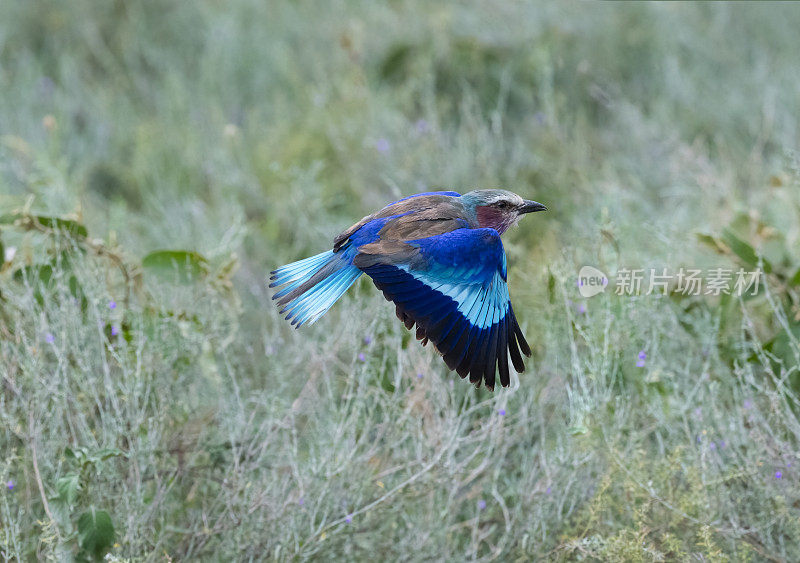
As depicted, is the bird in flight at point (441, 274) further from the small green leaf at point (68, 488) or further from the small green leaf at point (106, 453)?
the small green leaf at point (68, 488)

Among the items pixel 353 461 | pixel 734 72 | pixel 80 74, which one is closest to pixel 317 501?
pixel 353 461

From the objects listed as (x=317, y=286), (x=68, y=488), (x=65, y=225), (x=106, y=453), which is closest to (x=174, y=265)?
(x=65, y=225)

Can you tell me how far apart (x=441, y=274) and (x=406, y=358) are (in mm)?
536

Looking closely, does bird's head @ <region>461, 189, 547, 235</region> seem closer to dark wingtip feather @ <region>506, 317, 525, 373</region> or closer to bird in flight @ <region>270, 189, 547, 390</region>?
bird in flight @ <region>270, 189, 547, 390</region>

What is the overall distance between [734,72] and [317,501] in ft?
14.0

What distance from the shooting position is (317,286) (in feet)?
10.2

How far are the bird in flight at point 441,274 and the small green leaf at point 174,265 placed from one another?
51 cm

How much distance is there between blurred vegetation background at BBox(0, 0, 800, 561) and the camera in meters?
2.99

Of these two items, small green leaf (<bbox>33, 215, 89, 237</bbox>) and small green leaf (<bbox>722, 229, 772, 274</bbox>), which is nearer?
small green leaf (<bbox>33, 215, 89, 237</bbox>)

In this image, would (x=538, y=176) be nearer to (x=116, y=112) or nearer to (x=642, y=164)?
(x=642, y=164)

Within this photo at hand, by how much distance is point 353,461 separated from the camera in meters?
3.08

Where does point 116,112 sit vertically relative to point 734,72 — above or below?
above

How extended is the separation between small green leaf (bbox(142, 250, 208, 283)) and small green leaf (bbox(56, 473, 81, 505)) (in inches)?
36.6

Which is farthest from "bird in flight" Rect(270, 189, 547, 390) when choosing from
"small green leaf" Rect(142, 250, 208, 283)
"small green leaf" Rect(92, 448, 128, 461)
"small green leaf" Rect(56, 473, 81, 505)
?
"small green leaf" Rect(56, 473, 81, 505)
